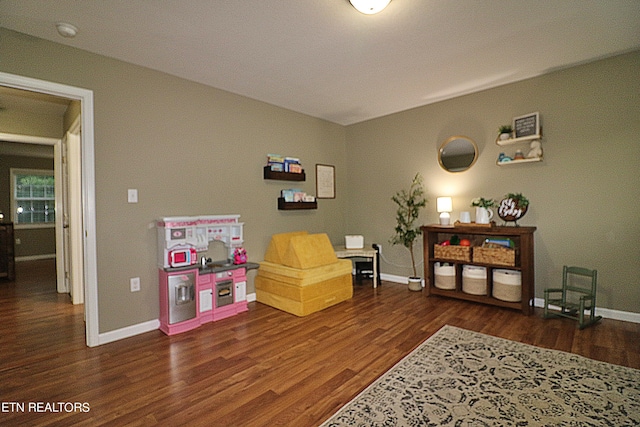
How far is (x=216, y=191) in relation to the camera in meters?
3.53

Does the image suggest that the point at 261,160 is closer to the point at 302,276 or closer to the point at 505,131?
the point at 302,276

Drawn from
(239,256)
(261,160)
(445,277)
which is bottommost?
(445,277)

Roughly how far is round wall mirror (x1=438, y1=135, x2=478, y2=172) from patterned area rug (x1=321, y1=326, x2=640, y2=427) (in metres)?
2.31

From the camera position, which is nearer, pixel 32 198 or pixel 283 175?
pixel 283 175

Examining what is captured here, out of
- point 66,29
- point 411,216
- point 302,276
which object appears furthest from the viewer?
point 411,216

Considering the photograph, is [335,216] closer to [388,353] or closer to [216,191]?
[216,191]

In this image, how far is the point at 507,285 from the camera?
10.9 ft

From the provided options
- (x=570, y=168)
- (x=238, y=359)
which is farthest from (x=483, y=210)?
(x=238, y=359)

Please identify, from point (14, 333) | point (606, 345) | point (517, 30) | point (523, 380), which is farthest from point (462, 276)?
point (14, 333)

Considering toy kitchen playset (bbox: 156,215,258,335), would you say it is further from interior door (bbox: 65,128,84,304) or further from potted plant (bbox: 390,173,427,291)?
potted plant (bbox: 390,173,427,291)

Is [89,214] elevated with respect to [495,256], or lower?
elevated

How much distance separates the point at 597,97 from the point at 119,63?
4.68m

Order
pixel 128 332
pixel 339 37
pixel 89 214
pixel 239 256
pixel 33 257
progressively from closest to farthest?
pixel 339 37, pixel 89 214, pixel 128 332, pixel 239 256, pixel 33 257

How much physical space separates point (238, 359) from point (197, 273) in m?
1.05
